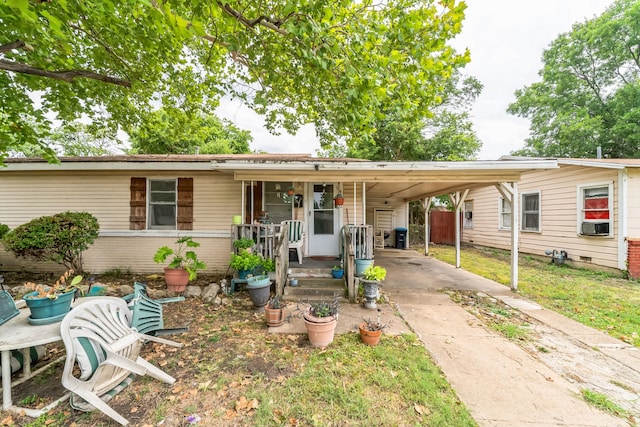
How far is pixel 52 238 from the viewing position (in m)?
5.22

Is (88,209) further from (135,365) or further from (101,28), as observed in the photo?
(135,365)

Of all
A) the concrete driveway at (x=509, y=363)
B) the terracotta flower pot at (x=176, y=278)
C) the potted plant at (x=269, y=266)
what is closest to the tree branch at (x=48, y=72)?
the terracotta flower pot at (x=176, y=278)

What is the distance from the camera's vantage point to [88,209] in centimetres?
659

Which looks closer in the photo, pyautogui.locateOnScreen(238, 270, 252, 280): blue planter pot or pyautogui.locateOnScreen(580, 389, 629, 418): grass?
pyautogui.locateOnScreen(580, 389, 629, 418): grass

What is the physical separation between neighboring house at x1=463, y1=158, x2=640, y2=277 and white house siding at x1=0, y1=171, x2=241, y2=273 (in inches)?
328

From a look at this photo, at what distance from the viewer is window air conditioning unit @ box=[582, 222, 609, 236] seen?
695 centimetres

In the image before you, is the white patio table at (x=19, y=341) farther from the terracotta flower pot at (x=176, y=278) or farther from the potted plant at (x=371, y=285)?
the potted plant at (x=371, y=285)

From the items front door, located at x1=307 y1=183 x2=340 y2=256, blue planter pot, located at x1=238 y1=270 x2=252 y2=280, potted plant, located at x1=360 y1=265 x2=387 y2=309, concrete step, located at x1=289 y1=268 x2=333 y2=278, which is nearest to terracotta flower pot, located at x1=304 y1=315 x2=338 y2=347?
potted plant, located at x1=360 y1=265 x2=387 y2=309

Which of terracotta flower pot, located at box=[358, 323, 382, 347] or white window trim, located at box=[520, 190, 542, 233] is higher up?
white window trim, located at box=[520, 190, 542, 233]

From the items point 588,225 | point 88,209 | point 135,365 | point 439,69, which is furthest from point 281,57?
point 588,225

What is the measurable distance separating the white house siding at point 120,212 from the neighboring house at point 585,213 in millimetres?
8337

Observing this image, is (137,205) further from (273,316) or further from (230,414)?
(230,414)

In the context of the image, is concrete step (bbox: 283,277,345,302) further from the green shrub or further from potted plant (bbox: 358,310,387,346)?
the green shrub

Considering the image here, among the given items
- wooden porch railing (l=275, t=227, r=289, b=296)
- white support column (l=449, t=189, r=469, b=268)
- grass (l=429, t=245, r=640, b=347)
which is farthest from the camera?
white support column (l=449, t=189, r=469, b=268)
